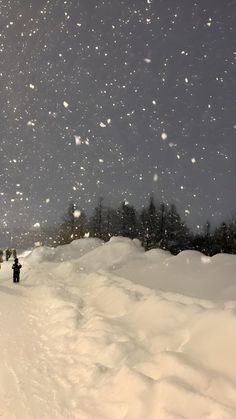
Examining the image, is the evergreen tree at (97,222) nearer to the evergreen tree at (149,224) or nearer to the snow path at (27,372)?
the evergreen tree at (149,224)

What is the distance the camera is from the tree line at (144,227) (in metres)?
57.8

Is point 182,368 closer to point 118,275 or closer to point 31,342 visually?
point 31,342

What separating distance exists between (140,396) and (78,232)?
59.9 meters

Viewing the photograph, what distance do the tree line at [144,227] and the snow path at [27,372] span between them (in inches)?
1714

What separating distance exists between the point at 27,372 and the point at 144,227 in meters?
56.9

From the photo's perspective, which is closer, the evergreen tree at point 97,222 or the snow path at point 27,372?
the snow path at point 27,372

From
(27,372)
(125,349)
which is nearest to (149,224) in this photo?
(125,349)

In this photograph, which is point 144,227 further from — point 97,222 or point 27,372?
point 27,372

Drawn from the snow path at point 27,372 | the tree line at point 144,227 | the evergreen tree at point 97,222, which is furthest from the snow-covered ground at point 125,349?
the evergreen tree at point 97,222

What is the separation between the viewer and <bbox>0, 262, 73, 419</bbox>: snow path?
17.9ft

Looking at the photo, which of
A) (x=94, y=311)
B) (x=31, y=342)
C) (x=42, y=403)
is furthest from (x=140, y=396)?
(x=94, y=311)

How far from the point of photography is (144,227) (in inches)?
2499

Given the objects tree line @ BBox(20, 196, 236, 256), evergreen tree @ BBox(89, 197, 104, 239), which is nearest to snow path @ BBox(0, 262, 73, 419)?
tree line @ BBox(20, 196, 236, 256)

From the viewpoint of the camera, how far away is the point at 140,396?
18.4 feet
